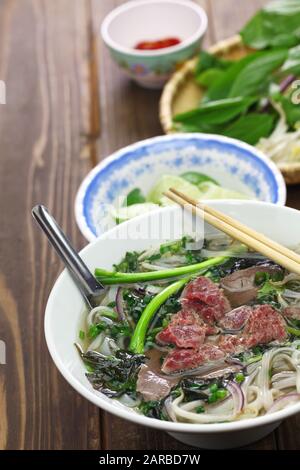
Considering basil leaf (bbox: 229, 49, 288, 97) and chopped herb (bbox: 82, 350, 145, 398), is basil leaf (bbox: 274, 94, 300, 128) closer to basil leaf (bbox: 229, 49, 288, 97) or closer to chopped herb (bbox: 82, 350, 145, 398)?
basil leaf (bbox: 229, 49, 288, 97)

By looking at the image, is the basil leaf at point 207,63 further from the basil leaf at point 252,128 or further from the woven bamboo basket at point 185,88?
the basil leaf at point 252,128

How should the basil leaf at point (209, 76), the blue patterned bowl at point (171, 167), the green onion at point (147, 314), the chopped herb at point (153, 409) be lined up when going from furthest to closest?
the basil leaf at point (209, 76) → the blue patterned bowl at point (171, 167) → the green onion at point (147, 314) → the chopped herb at point (153, 409)

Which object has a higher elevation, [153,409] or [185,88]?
[185,88]

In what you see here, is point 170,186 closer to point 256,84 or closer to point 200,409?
point 256,84

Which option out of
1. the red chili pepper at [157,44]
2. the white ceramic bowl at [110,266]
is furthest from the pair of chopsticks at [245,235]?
the red chili pepper at [157,44]

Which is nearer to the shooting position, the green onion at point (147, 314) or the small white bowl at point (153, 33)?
the green onion at point (147, 314)

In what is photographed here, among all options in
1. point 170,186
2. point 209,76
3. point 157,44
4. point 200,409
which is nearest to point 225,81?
point 209,76

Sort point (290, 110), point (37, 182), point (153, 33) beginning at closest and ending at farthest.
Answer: point (290, 110)
point (37, 182)
point (153, 33)
